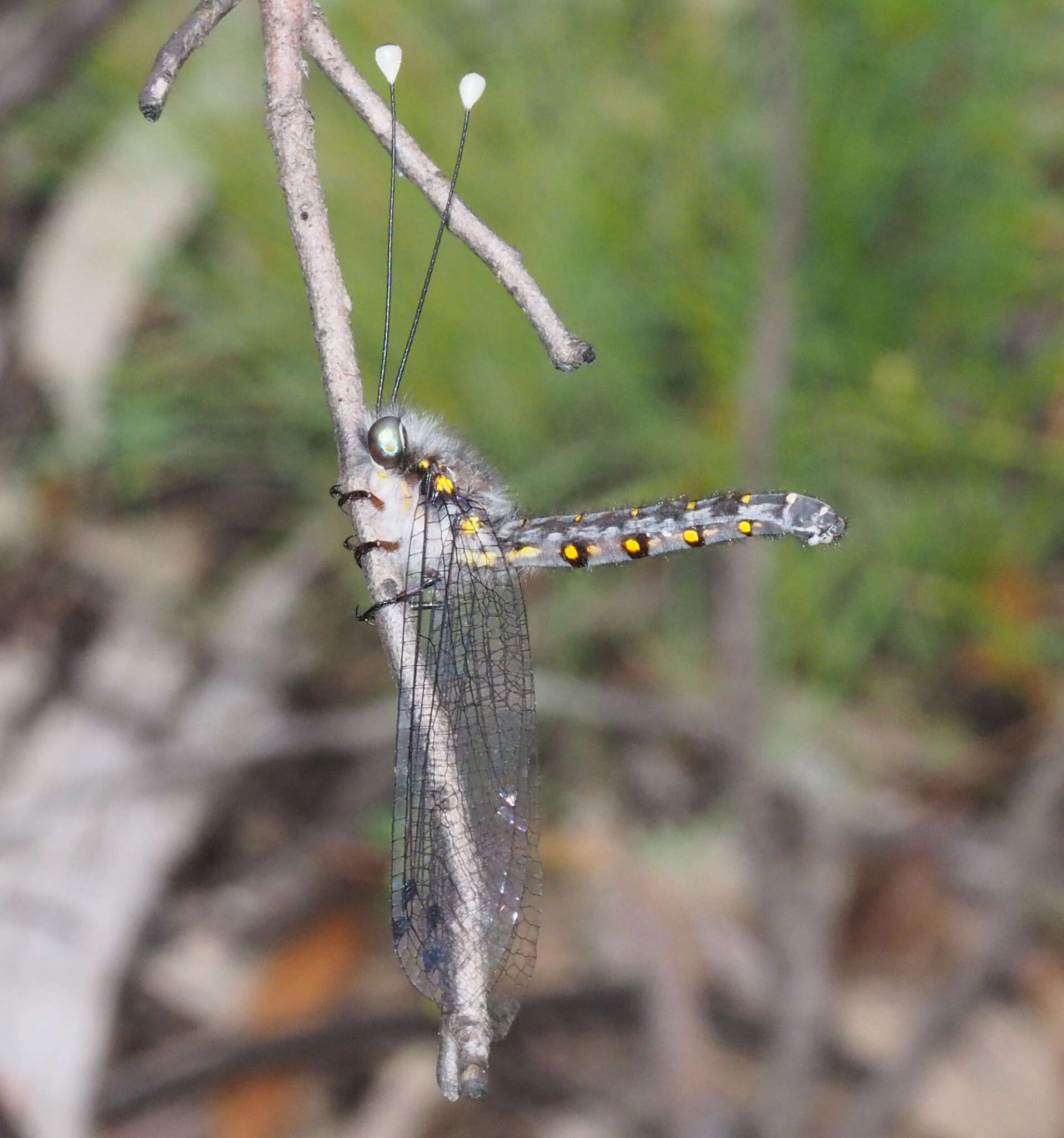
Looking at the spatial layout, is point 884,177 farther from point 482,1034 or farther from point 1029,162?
point 482,1034

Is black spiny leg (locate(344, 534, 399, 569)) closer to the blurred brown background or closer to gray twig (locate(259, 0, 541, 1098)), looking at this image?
gray twig (locate(259, 0, 541, 1098))

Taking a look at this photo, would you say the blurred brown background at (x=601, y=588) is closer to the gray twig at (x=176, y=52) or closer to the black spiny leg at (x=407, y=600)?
the black spiny leg at (x=407, y=600)

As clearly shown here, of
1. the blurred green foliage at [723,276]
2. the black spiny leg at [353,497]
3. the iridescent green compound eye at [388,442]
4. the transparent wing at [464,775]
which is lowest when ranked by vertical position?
the transparent wing at [464,775]

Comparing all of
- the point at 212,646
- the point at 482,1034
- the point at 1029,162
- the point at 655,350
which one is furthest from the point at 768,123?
the point at 482,1034

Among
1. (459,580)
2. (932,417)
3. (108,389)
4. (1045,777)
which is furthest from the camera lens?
(108,389)

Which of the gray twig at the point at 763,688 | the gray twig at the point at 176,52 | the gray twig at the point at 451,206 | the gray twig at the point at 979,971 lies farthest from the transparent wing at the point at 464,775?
the gray twig at the point at 979,971

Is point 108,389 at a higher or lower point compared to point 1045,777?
higher

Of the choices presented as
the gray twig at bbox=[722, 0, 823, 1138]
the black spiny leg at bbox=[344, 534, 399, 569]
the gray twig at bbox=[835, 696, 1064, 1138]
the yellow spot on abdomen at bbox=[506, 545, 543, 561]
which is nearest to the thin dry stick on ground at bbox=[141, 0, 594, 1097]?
the black spiny leg at bbox=[344, 534, 399, 569]
